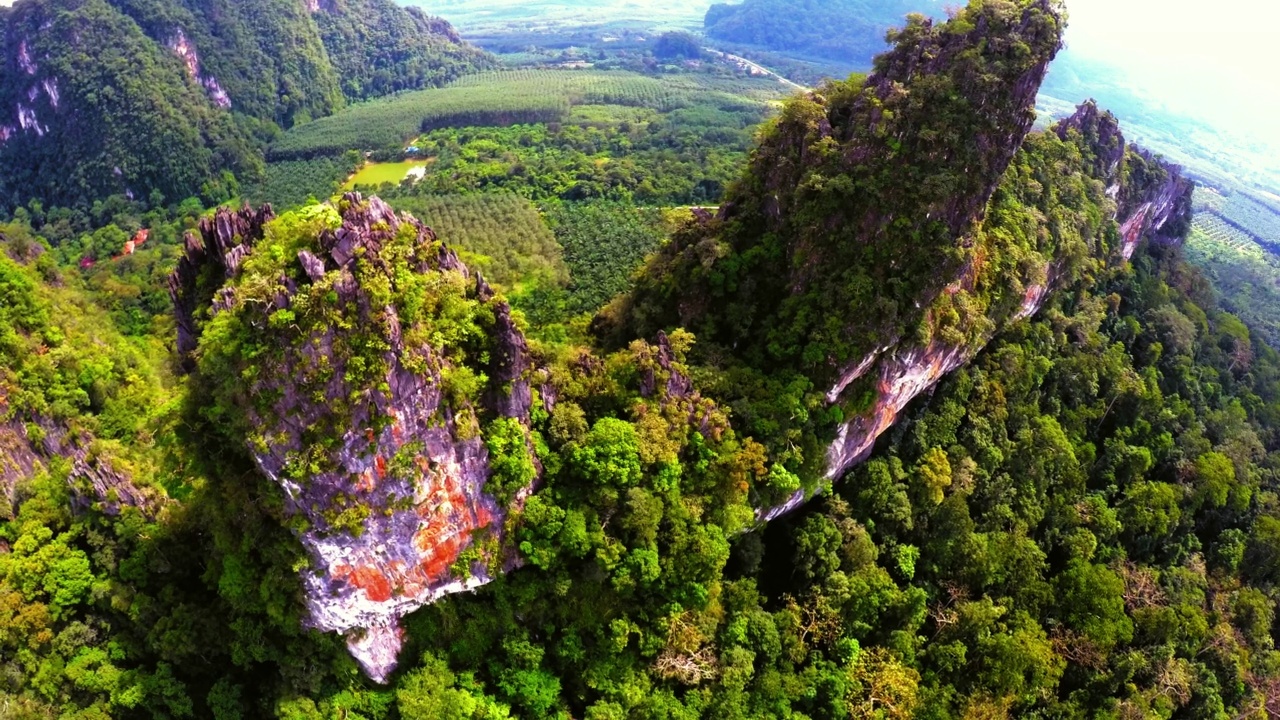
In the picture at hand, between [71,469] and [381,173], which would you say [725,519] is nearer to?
[71,469]

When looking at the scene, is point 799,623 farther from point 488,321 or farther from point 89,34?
point 89,34

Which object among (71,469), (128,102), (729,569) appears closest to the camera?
(71,469)

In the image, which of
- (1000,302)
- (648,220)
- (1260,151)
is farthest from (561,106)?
(1260,151)

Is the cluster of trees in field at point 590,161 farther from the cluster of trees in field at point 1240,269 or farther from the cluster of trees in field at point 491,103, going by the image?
the cluster of trees in field at point 1240,269

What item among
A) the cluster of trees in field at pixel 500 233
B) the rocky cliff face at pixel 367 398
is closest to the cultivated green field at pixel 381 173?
the cluster of trees in field at pixel 500 233

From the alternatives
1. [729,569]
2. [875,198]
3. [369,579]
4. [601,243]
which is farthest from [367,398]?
[601,243]
